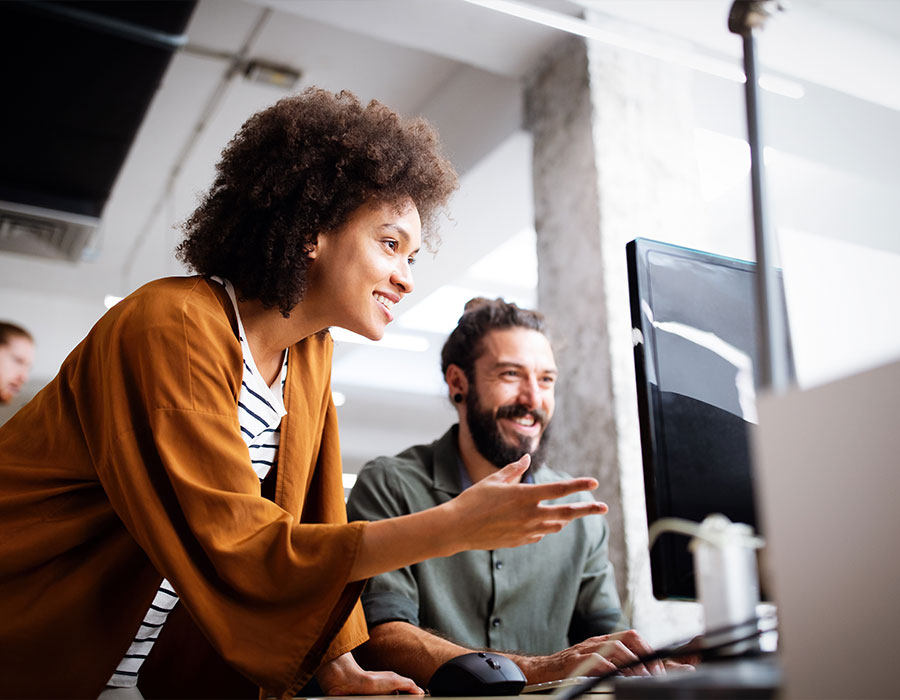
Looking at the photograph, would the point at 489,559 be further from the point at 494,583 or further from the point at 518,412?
the point at 518,412

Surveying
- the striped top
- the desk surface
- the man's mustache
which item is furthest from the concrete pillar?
the desk surface

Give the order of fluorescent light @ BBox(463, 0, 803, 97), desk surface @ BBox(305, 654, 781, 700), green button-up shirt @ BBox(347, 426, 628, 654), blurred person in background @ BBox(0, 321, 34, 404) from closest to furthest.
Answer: desk surface @ BBox(305, 654, 781, 700)
green button-up shirt @ BBox(347, 426, 628, 654)
fluorescent light @ BBox(463, 0, 803, 97)
blurred person in background @ BBox(0, 321, 34, 404)

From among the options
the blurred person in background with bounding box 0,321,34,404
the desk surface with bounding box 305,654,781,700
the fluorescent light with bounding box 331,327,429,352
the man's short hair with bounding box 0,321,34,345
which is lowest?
the desk surface with bounding box 305,654,781,700

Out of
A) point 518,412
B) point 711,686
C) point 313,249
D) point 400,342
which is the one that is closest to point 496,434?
point 518,412

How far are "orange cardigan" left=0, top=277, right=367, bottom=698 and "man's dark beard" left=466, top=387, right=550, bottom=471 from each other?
38.7 inches

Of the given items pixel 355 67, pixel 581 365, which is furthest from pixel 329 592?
pixel 355 67

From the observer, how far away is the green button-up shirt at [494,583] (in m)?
1.73

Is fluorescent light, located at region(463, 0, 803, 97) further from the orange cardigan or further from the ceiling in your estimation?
the orange cardigan

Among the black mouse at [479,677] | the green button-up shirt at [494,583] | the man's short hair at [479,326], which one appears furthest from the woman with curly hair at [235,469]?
the man's short hair at [479,326]

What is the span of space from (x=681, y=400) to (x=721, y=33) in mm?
2638

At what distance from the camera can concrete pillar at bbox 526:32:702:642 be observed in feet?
8.57

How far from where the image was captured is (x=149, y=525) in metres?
0.97

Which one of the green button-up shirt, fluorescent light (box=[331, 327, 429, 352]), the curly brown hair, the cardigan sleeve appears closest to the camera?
the cardigan sleeve

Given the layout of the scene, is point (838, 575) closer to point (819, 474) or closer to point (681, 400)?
point (819, 474)
